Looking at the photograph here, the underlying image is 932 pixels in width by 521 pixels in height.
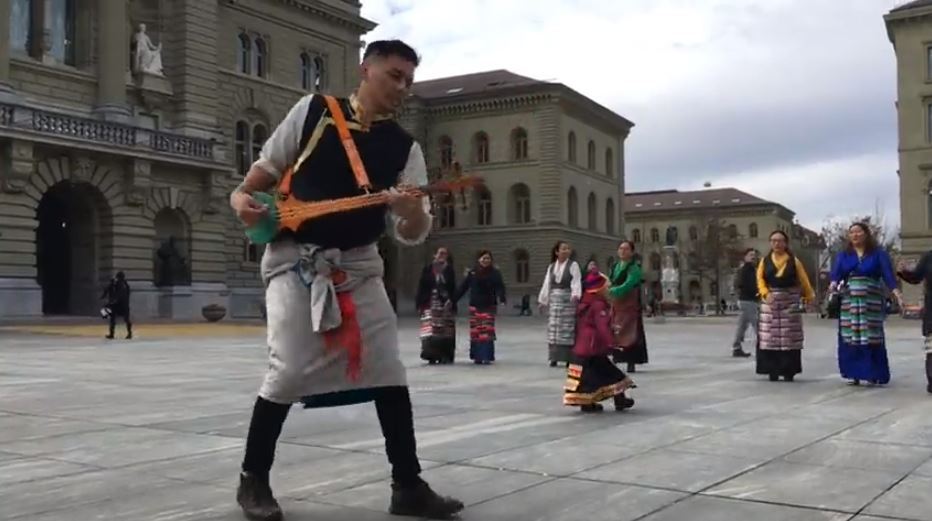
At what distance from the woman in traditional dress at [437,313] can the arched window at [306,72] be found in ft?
121

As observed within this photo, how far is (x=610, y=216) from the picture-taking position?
251ft

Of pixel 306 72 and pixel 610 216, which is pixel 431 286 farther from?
pixel 610 216

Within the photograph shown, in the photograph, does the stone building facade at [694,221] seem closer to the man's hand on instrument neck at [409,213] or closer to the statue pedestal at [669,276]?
the statue pedestal at [669,276]

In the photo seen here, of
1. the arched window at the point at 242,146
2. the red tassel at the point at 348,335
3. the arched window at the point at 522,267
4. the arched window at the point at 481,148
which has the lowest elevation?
the red tassel at the point at 348,335

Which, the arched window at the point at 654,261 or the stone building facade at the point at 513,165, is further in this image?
the arched window at the point at 654,261

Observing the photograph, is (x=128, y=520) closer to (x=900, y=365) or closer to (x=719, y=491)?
(x=719, y=491)

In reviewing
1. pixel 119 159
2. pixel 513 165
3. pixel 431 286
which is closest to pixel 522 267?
pixel 513 165

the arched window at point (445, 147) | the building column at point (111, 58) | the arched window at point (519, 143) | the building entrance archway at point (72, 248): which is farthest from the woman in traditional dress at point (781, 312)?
the arched window at point (445, 147)

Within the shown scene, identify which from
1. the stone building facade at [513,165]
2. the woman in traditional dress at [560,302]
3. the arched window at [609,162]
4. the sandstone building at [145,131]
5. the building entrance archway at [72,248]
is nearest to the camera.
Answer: the woman in traditional dress at [560,302]

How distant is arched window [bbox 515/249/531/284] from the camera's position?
64769 mm

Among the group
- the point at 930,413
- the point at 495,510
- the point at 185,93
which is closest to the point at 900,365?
the point at 930,413

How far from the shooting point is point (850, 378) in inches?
477

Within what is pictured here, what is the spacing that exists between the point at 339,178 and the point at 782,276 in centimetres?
946

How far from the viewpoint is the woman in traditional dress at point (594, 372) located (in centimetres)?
895
